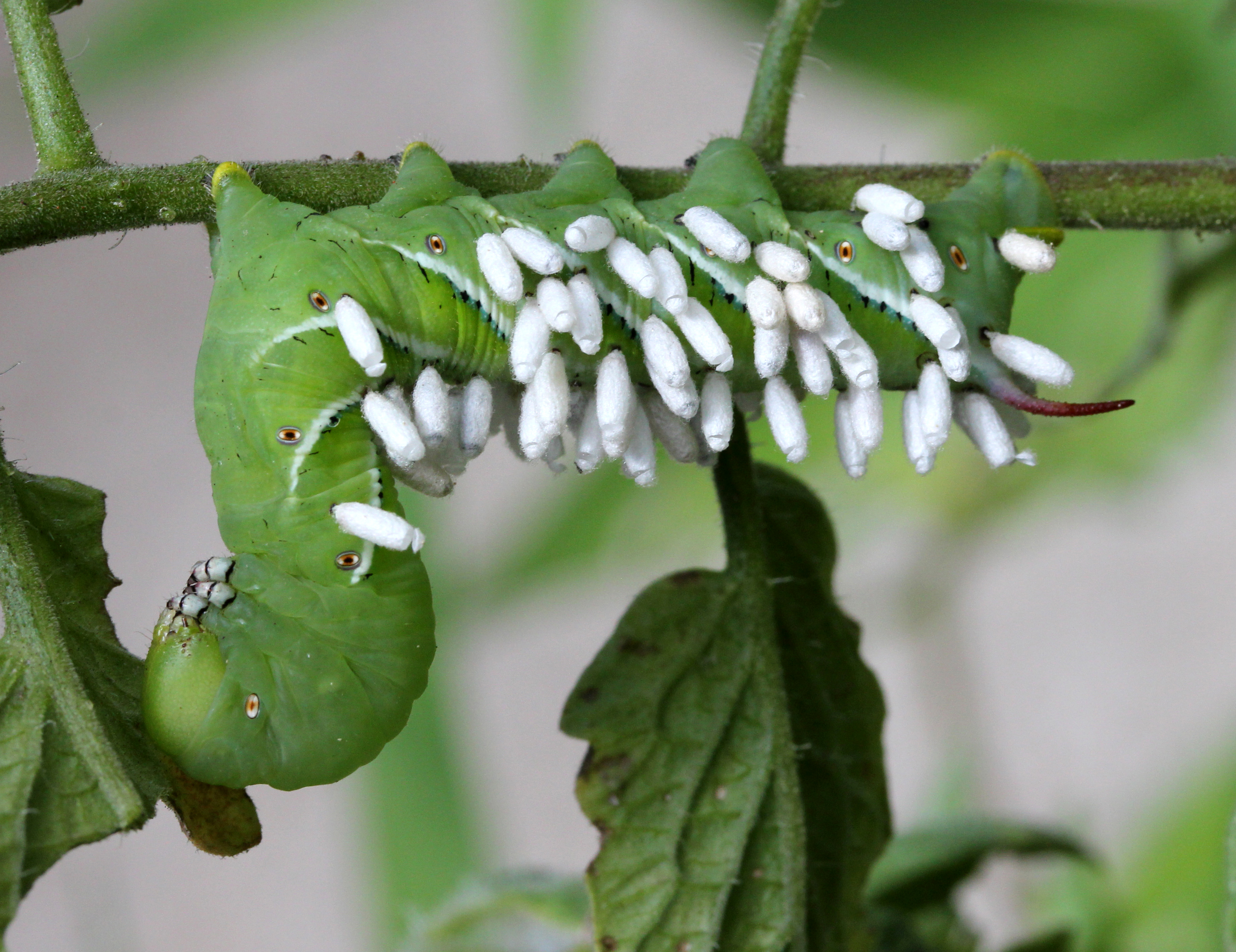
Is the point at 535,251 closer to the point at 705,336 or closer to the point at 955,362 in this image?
the point at 705,336

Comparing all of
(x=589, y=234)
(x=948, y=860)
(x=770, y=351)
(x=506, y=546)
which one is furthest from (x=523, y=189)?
(x=506, y=546)

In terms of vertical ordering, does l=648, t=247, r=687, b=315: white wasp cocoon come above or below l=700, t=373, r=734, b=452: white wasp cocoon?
above

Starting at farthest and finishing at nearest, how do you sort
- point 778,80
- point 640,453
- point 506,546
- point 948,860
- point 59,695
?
point 506,546 < point 948,860 < point 778,80 < point 640,453 < point 59,695

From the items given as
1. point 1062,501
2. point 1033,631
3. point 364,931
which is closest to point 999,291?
point 1062,501

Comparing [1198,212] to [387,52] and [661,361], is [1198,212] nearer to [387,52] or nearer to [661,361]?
[661,361]

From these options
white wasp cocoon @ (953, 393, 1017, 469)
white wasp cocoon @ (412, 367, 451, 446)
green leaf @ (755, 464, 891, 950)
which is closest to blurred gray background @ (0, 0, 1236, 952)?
green leaf @ (755, 464, 891, 950)

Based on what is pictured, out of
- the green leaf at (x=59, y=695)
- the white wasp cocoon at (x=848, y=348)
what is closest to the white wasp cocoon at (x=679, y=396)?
the white wasp cocoon at (x=848, y=348)

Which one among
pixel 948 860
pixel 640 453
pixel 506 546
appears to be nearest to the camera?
pixel 640 453

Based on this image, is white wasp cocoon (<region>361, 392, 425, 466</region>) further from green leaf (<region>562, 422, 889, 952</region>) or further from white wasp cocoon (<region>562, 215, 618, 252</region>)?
green leaf (<region>562, 422, 889, 952</region>)
